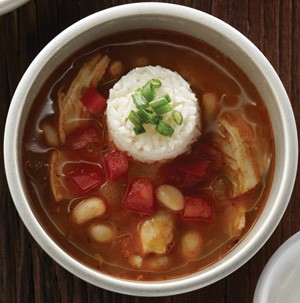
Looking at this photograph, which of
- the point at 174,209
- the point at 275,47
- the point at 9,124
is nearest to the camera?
the point at 9,124

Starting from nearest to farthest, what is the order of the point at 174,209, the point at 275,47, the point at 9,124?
the point at 9,124 < the point at 174,209 < the point at 275,47

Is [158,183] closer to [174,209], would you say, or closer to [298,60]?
[174,209]

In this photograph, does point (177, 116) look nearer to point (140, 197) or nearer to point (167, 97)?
point (167, 97)

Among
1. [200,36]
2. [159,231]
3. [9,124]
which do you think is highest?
[200,36]

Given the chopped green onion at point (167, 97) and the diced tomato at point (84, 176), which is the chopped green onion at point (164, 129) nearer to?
the chopped green onion at point (167, 97)

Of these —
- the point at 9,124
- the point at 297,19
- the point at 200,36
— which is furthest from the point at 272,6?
the point at 9,124

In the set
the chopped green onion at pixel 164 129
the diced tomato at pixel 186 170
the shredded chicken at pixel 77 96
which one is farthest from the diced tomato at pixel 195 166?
the shredded chicken at pixel 77 96

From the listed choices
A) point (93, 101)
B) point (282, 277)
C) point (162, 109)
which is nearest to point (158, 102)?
point (162, 109)
